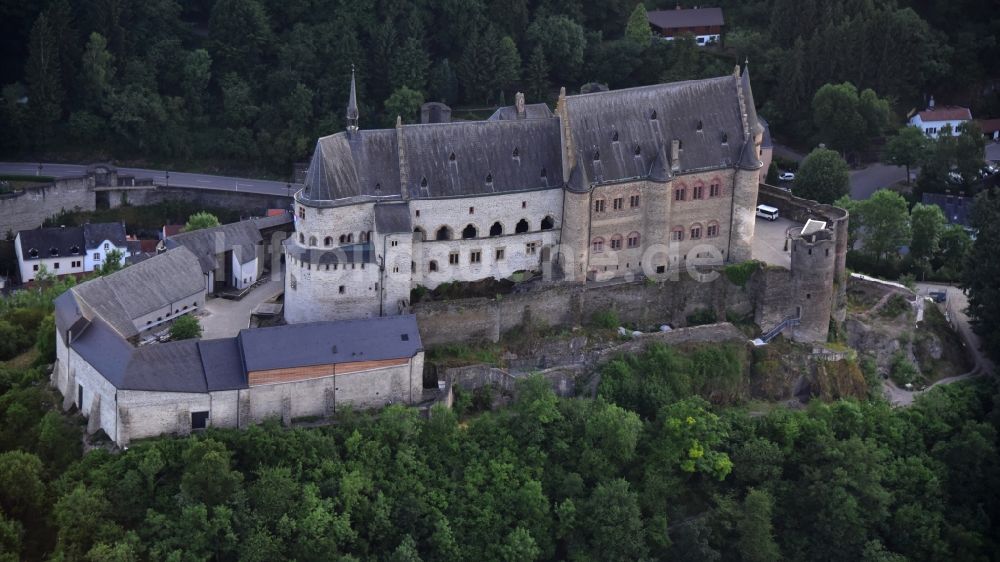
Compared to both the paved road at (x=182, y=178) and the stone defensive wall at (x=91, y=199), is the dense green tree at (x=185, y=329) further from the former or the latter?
the paved road at (x=182, y=178)

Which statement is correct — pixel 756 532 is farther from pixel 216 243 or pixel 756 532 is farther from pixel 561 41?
pixel 561 41

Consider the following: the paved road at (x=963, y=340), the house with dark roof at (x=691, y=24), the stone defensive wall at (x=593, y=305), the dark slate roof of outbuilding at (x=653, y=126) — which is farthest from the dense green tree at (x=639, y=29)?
the stone defensive wall at (x=593, y=305)

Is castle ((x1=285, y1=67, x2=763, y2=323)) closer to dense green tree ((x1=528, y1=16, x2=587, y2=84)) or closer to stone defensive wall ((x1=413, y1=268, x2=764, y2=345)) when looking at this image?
stone defensive wall ((x1=413, y1=268, x2=764, y2=345))

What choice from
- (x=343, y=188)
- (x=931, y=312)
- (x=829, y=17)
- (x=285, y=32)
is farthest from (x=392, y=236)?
(x=829, y=17)

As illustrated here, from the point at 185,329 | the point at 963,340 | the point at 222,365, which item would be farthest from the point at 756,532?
the point at 185,329

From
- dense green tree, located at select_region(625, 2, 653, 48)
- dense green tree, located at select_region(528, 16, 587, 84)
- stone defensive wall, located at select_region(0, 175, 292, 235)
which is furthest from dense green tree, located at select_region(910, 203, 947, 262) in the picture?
stone defensive wall, located at select_region(0, 175, 292, 235)

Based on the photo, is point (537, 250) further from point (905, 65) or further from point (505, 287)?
point (905, 65)
